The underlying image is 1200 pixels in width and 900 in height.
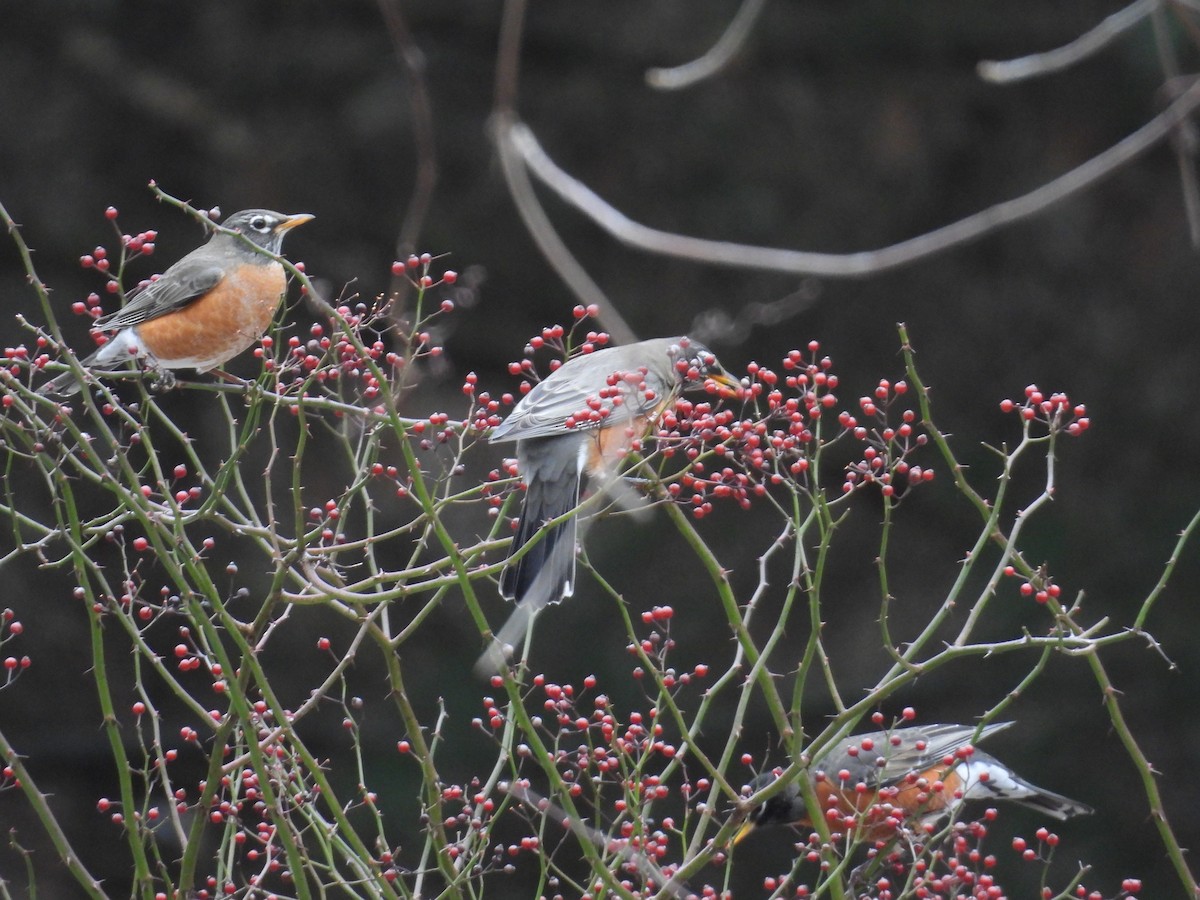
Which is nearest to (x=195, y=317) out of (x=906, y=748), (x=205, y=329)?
(x=205, y=329)

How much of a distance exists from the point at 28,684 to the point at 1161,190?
542 cm

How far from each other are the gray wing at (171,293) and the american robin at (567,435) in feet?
2.55

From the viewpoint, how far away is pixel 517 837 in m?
6.82

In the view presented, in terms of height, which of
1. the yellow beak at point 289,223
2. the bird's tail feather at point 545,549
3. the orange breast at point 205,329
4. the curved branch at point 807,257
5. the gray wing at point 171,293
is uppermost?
the curved branch at point 807,257

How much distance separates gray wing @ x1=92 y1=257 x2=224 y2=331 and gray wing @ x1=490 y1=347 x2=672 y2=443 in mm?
776

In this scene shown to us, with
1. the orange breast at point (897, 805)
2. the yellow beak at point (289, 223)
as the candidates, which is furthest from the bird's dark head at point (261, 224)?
the orange breast at point (897, 805)

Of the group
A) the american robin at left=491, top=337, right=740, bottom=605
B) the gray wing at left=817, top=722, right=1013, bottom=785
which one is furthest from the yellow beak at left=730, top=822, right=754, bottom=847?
the gray wing at left=817, top=722, right=1013, bottom=785

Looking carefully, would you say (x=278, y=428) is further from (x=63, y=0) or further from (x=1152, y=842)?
(x=1152, y=842)

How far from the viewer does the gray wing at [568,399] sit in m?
2.62

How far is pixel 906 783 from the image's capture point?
7.47 ft

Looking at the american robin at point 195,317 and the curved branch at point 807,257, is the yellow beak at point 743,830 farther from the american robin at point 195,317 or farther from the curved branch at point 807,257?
the american robin at point 195,317

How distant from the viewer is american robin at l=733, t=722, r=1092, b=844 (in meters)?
2.15

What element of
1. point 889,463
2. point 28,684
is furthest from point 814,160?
point 889,463

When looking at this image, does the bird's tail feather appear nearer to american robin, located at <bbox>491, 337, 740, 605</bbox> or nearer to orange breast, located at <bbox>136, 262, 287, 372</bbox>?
american robin, located at <bbox>491, 337, 740, 605</bbox>
